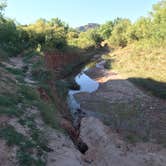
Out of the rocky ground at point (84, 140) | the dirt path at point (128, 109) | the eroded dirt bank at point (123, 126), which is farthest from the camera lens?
the dirt path at point (128, 109)

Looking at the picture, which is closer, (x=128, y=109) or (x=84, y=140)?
(x=84, y=140)

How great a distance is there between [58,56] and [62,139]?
25.3 metres

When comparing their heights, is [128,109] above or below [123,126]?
above

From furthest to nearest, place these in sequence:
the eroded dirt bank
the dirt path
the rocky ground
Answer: the dirt path
the eroded dirt bank
the rocky ground

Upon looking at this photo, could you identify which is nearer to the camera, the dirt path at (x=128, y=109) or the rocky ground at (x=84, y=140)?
the rocky ground at (x=84, y=140)

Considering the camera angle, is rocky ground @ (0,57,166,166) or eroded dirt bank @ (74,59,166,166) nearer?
rocky ground @ (0,57,166,166)

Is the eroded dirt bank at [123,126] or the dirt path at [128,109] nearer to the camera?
the eroded dirt bank at [123,126]

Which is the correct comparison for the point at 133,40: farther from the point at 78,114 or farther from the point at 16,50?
the point at 78,114

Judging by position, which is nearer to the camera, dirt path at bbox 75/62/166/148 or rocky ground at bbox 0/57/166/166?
rocky ground at bbox 0/57/166/166

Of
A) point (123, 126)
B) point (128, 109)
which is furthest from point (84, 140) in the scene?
point (128, 109)

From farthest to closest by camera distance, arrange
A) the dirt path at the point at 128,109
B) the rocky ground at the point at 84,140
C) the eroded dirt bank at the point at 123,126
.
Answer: the dirt path at the point at 128,109 → the eroded dirt bank at the point at 123,126 → the rocky ground at the point at 84,140

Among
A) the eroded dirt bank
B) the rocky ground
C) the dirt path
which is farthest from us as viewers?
the dirt path

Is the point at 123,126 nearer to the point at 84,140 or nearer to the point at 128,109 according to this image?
the point at 128,109

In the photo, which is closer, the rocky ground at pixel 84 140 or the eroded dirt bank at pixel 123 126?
the rocky ground at pixel 84 140
